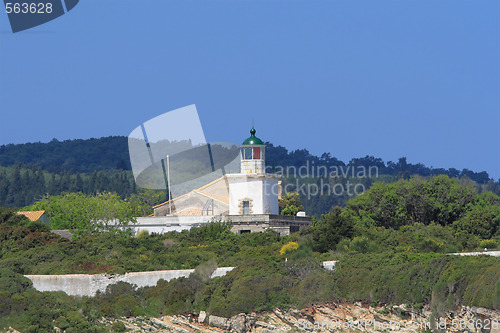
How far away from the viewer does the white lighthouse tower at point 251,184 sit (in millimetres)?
53875

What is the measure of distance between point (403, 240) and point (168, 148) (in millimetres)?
28070

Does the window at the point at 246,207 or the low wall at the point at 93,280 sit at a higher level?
the window at the point at 246,207

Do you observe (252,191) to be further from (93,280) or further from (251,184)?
(93,280)

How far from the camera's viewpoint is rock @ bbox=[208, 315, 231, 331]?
1441 inches

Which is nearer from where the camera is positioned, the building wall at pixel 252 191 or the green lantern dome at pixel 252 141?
the building wall at pixel 252 191

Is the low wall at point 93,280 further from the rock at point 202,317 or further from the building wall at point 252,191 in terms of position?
the building wall at point 252,191

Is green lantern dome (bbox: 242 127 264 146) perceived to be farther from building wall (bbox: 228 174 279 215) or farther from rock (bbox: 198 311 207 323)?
rock (bbox: 198 311 207 323)

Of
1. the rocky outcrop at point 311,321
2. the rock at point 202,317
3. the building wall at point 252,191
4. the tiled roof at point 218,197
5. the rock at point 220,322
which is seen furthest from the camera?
the tiled roof at point 218,197

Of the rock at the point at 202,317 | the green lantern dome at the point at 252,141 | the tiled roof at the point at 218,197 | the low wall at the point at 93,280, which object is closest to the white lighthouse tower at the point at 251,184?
the green lantern dome at the point at 252,141

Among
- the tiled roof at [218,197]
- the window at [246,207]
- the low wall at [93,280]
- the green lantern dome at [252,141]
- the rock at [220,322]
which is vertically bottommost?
the rock at [220,322]

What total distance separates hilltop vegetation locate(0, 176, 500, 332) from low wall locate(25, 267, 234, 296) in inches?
15.1

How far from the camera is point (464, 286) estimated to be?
34156 millimetres

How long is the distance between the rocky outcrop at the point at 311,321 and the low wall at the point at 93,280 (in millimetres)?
2384

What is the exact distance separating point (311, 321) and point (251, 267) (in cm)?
402
